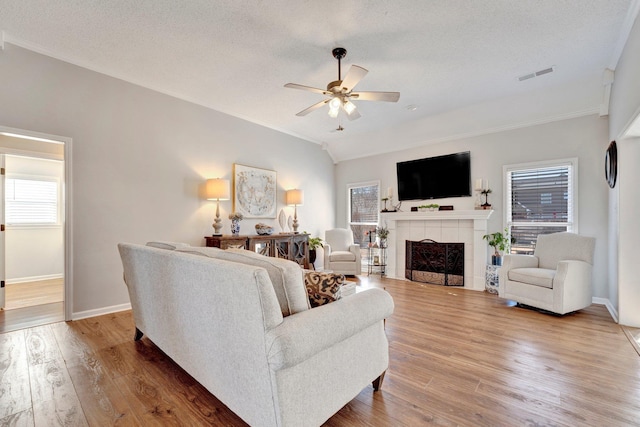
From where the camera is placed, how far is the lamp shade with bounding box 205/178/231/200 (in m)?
4.18

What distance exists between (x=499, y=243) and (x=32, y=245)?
7.97 meters

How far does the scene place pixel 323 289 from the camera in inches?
61.6

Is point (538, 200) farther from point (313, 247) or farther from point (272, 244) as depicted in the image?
point (272, 244)

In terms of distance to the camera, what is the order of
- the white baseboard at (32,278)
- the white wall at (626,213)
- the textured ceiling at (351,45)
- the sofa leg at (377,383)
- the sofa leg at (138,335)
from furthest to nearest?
the white baseboard at (32,278) → the white wall at (626,213) → the sofa leg at (138,335) → the textured ceiling at (351,45) → the sofa leg at (377,383)

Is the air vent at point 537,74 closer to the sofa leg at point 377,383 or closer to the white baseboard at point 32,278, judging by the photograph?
the sofa leg at point 377,383

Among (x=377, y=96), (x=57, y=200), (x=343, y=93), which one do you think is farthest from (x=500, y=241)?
(x=57, y=200)

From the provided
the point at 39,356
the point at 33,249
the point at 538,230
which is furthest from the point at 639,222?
the point at 33,249

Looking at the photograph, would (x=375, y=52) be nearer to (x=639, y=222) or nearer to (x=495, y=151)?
(x=495, y=151)

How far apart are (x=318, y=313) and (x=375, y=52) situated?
2824 mm

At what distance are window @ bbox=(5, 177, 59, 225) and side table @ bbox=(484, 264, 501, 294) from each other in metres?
7.64

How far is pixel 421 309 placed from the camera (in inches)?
140

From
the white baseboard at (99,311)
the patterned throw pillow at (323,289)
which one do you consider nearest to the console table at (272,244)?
the white baseboard at (99,311)

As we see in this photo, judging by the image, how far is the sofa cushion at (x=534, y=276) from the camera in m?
3.32

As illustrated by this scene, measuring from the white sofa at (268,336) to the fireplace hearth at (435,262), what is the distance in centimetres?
354
